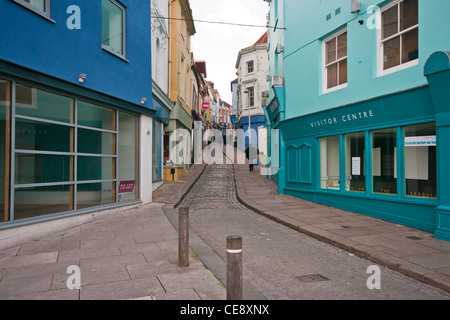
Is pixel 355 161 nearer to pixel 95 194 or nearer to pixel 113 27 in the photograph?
pixel 95 194

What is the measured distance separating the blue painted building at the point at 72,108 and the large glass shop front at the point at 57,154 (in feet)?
0.07

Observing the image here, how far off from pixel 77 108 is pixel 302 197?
8.28m

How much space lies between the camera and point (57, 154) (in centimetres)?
742

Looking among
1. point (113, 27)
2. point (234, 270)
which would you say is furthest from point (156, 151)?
point (234, 270)

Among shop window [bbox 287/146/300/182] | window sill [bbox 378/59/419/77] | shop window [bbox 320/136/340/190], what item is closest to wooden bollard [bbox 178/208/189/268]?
window sill [bbox 378/59/419/77]

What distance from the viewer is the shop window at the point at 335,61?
1011 cm

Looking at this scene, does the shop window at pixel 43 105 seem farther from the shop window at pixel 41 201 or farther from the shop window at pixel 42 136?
the shop window at pixel 41 201

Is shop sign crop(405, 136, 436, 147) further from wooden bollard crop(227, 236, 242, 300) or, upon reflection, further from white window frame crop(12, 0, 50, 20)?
white window frame crop(12, 0, 50, 20)

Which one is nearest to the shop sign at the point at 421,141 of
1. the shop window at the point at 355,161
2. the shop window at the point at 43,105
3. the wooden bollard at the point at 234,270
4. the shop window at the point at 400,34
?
the shop window at the point at 355,161

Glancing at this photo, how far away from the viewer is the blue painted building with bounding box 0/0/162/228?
6148 mm

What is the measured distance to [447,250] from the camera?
5770mm

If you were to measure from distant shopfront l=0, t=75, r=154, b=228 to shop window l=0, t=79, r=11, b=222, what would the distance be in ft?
0.05

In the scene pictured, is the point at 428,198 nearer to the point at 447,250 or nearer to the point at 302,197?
the point at 447,250
